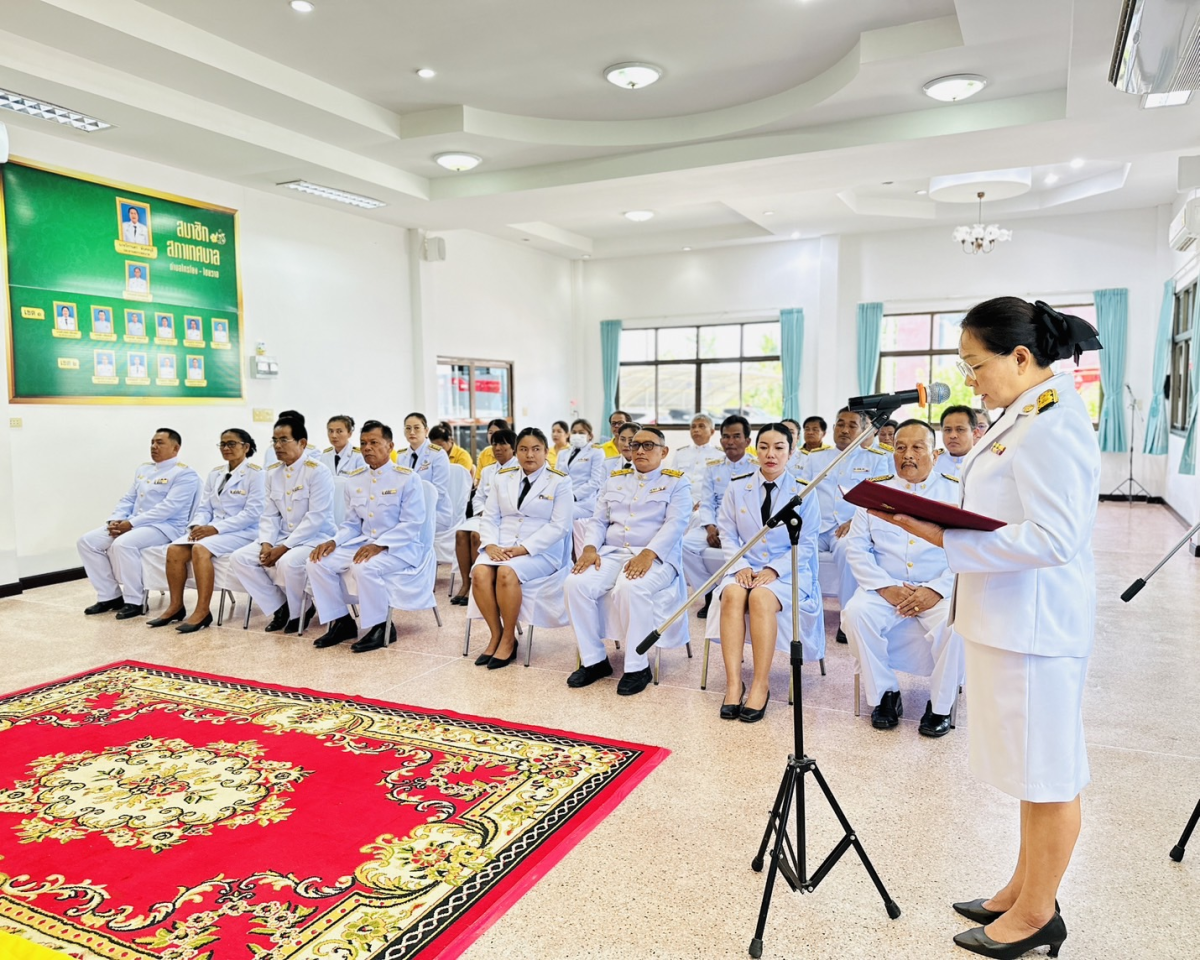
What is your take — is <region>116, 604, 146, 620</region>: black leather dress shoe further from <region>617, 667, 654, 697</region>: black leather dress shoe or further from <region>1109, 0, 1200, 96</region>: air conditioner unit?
<region>1109, 0, 1200, 96</region>: air conditioner unit

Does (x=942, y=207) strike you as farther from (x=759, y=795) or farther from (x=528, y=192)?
(x=759, y=795)

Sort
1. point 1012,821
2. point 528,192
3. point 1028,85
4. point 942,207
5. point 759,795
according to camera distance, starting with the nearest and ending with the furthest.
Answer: point 1012,821 → point 759,795 → point 1028,85 → point 528,192 → point 942,207

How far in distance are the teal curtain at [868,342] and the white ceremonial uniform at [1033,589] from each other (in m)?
11.1

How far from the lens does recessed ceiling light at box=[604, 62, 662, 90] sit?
648 centimetres

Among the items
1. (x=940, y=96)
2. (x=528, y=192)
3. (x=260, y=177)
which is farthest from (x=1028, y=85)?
(x=260, y=177)

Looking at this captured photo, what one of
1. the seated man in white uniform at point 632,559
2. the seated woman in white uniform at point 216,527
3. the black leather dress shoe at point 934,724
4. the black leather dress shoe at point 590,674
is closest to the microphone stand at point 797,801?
the black leather dress shoe at point 934,724

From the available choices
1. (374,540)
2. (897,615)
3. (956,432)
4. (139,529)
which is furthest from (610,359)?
(897,615)

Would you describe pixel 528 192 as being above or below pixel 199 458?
above

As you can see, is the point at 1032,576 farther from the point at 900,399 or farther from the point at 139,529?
the point at 139,529

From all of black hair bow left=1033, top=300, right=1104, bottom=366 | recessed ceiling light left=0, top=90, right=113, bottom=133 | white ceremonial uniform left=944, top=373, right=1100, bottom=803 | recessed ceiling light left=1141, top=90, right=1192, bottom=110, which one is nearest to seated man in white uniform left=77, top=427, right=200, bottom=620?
recessed ceiling light left=0, top=90, right=113, bottom=133

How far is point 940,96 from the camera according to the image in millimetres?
6359

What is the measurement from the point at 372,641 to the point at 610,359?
9803mm

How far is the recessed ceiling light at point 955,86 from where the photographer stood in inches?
241

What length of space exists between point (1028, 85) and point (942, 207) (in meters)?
5.51
